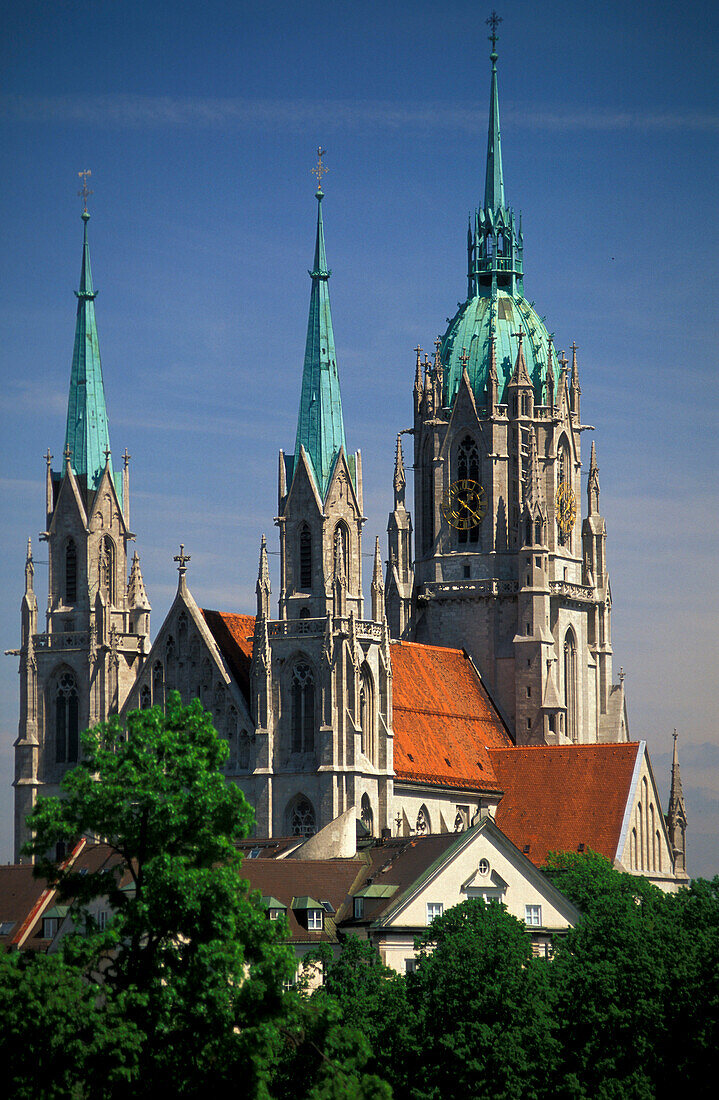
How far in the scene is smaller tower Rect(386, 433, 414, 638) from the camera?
5094 inches

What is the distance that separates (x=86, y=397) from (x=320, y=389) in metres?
12.4

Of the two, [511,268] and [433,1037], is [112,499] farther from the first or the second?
[433,1037]

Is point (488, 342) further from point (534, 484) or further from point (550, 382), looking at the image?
point (534, 484)

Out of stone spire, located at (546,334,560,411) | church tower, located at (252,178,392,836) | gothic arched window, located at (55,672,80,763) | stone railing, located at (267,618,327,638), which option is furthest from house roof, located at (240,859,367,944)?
stone spire, located at (546,334,560,411)

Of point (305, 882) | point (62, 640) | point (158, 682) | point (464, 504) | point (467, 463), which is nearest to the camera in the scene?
point (305, 882)

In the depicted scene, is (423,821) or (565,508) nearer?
(423,821)

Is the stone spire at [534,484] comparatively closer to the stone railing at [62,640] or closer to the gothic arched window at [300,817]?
the stone railing at [62,640]

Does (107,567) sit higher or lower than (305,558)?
higher

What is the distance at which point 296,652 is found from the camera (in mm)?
108500

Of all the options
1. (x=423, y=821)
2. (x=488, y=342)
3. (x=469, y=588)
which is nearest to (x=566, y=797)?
(x=423, y=821)

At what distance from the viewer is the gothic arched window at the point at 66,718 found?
115125 mm

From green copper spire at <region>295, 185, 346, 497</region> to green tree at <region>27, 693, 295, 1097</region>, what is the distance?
41.7m

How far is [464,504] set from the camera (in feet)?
428

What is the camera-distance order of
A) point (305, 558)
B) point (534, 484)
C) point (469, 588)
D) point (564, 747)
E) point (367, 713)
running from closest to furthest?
point (367, 713), point (305, 558), point (564, 747), point (534, 484), point (469, 588)
